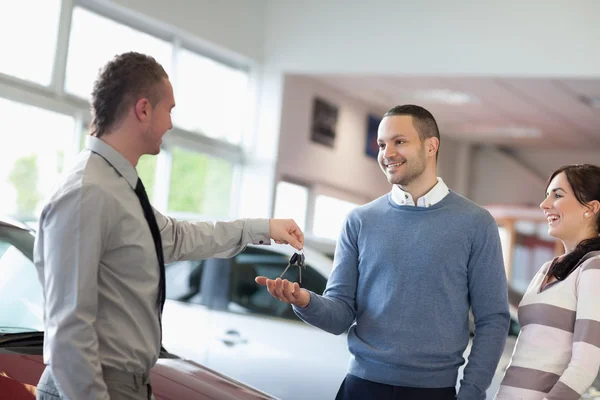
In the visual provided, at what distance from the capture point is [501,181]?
15.7m

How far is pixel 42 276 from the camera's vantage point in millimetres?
2064

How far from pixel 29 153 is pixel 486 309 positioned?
6.10 meters

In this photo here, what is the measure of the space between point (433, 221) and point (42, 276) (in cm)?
133

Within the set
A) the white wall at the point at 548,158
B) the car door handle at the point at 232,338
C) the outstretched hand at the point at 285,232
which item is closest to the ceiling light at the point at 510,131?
the white wall at the point at 548,158

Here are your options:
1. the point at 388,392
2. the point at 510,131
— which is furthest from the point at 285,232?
the point at 510,131

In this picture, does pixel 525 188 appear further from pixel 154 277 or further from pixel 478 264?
pixel 154 277

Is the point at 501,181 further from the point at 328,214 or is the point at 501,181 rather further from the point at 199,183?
the point at 199,183

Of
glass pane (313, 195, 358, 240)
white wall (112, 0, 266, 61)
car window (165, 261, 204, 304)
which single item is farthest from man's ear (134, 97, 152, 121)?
glass pane (313, 195, 358, 240)

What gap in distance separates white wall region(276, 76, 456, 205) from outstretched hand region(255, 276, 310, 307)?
798cm

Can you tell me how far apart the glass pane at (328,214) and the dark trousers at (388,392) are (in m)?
8.98

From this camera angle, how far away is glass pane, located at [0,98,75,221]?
308 inches

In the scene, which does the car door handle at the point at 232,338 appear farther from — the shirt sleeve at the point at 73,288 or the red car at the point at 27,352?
the shirt sleeve at the point at 73,288

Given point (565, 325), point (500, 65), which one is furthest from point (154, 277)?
point (500, 65)

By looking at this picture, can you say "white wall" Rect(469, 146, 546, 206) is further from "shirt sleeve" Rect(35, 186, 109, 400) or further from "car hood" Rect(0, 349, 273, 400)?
"shirt sleeve" Rect(35, 186, 109, 400)
